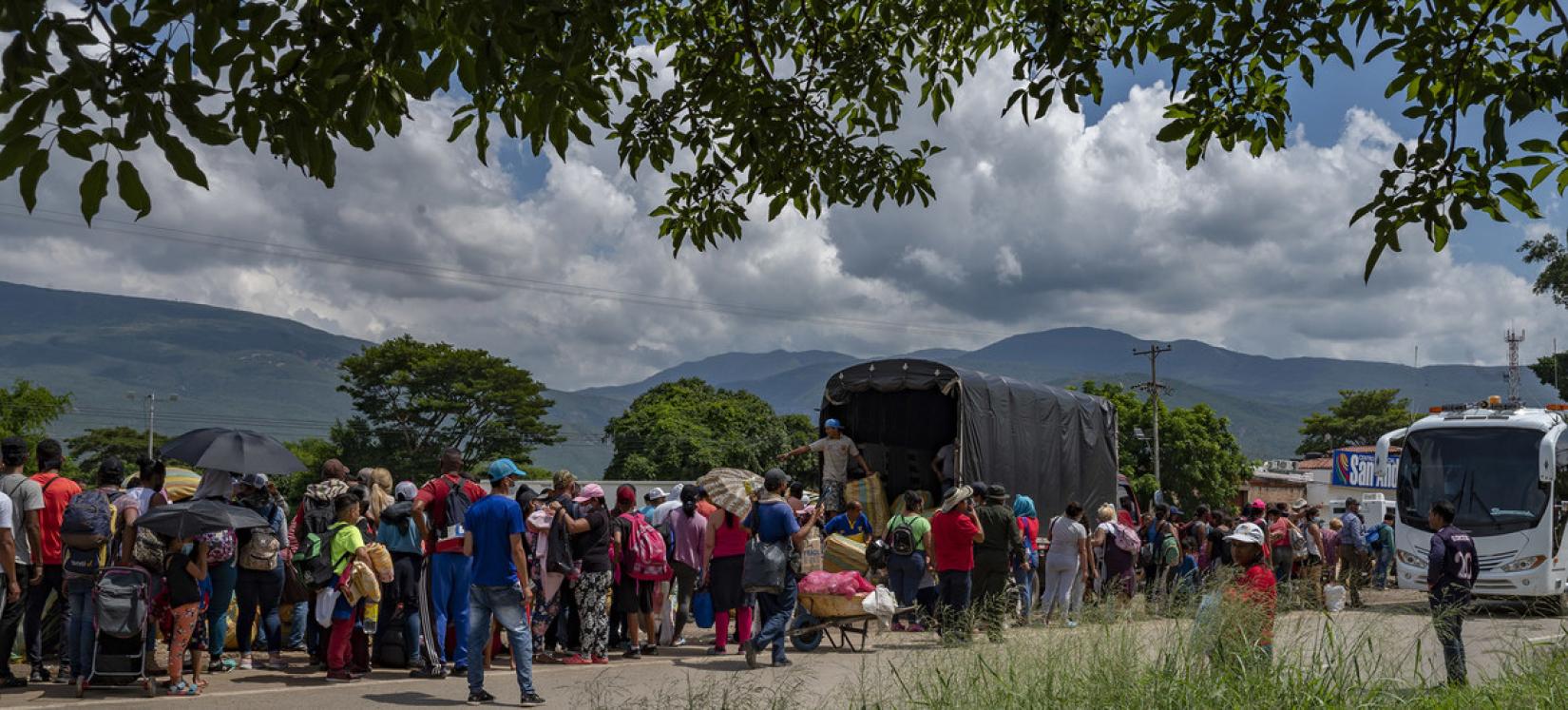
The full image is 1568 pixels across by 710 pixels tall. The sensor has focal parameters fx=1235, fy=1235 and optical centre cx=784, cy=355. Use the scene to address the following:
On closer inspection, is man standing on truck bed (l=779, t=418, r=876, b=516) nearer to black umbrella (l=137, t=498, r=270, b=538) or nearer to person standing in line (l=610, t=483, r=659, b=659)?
person standing in line (l=610, t=483, r=659, b=659)

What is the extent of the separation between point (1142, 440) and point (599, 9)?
7902cm

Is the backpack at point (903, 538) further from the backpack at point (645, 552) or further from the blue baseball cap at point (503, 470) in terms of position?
the blue baseball cap at point (503, 470)

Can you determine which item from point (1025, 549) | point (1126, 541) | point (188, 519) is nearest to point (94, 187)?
point (188, 519)

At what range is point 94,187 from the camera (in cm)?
361

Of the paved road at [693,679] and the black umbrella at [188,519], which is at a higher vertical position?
the black umbrella at [188,519]

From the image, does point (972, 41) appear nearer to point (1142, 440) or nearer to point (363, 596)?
point (363, 596)

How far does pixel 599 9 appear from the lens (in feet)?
18.2

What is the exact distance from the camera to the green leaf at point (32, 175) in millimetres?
3639

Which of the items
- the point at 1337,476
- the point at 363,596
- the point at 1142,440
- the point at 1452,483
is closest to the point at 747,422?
the point at 1142,440

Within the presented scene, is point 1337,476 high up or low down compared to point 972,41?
down

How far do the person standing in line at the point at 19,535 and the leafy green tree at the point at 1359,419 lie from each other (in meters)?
110

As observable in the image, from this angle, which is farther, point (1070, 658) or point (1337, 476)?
point (1337, 476)

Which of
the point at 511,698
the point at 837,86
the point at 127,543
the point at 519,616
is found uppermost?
the point at 837,86

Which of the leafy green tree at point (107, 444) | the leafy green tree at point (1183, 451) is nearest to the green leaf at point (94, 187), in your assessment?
the leafy green tree at point (1183, 451)
